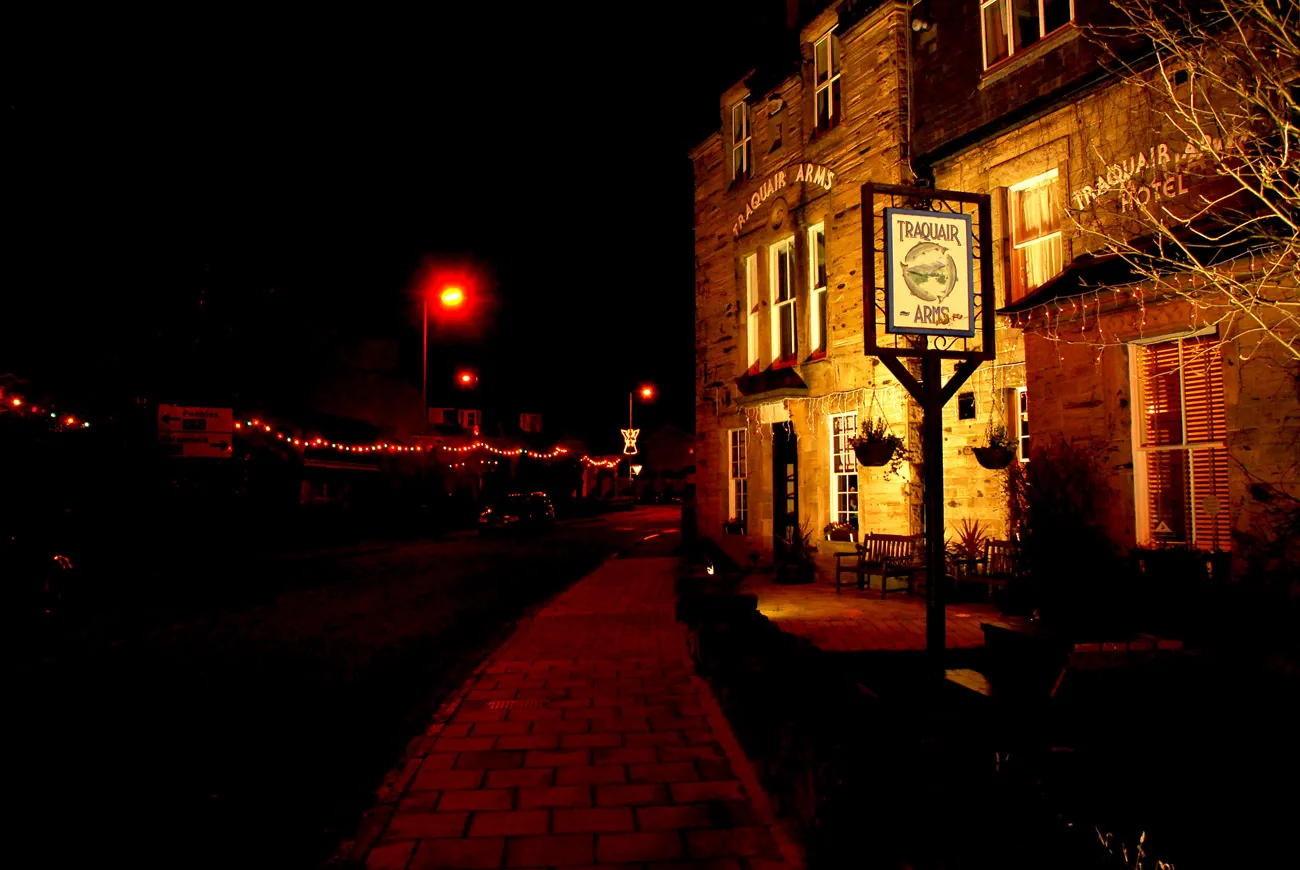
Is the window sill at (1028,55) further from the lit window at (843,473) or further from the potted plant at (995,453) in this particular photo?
the lit window at (843,473)

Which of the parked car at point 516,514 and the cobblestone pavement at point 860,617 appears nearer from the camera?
the cobblestone pavement at point 860,617

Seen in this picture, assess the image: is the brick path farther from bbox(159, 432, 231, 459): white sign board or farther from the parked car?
the parked car

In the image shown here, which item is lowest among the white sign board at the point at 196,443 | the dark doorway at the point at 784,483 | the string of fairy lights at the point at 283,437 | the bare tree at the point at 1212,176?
the dark doorway at the point at 784,483

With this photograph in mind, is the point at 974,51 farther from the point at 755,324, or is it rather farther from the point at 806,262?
the point at 755,324

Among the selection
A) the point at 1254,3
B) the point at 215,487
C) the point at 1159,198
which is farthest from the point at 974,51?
the point at 215,487

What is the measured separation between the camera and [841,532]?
13406 mm

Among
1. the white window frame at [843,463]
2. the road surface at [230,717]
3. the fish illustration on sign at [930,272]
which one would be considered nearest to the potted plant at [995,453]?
the white window frame at [843,463]

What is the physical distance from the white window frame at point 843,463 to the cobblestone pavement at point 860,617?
5.03 feet

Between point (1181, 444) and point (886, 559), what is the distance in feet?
13.6

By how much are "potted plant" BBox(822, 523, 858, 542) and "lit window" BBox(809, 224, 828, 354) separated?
311 centimetres

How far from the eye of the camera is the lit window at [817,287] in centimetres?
1427

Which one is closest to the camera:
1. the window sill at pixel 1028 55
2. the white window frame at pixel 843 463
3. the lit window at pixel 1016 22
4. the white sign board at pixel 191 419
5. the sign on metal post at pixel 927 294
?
the sign on metal post at pixel 927 294

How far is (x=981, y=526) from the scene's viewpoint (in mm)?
11023

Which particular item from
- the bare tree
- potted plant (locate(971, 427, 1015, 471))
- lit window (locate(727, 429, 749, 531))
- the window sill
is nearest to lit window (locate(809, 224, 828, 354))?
lit window (locate(727, 429, 749, 531))
